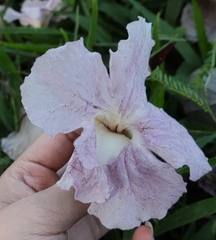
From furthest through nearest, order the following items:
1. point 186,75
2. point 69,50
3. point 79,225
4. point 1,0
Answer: point 1,0 → point 186,75 → point 79,225 → point 69,50

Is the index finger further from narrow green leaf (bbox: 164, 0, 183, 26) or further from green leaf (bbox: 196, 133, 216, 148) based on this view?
narrow green leaf (bbox: 164, 0, 183, 26)

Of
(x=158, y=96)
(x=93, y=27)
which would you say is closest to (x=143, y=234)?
(x=158, y=96)

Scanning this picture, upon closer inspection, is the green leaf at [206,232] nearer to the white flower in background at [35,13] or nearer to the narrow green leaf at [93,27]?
the narrow green leaf at [93,27]

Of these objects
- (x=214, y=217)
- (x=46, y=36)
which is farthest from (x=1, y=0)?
(x=214, y=217)

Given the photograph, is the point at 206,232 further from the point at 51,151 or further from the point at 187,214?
the point at 51,151

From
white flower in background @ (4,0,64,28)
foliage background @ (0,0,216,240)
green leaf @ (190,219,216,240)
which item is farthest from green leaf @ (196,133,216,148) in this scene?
white flower in background @ (4,0,64,28)

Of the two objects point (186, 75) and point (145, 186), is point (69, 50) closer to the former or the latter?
point (145, 186)

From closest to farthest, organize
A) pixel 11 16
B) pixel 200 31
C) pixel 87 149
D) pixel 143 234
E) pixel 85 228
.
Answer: pixel 87 149
pixel 143 234
pixel 85 228
pixel 200 31
pixel 11 16
